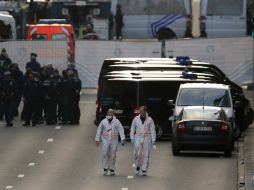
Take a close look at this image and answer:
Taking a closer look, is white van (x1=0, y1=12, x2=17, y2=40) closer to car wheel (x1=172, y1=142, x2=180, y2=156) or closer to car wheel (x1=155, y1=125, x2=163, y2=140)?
car wheel (x1=155, y1=125, x2=163, y2=140)

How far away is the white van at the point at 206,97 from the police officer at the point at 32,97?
5.47 meters

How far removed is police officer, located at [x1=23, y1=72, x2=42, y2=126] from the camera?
41.1m

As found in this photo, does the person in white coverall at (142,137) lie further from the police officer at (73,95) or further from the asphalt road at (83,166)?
the police officer at (73,95)

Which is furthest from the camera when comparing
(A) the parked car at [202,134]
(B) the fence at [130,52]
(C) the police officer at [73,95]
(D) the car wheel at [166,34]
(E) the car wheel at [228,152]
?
(D) the car wheel at [166,34]

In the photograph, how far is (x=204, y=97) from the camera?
37062 millimetres

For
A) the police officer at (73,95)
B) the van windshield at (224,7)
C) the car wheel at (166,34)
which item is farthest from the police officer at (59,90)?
the van windshield at (224,7)

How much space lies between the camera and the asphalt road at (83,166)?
29.9 m

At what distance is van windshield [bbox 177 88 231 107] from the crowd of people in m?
5.13

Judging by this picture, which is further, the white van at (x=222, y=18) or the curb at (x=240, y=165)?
the white van at (x=222, y=18)

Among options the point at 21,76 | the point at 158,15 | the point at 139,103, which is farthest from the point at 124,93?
the point at 158,15

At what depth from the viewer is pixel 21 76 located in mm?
42750

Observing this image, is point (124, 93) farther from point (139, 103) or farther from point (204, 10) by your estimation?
point (204, 10)

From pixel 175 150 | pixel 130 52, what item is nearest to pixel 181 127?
pixel 175 150

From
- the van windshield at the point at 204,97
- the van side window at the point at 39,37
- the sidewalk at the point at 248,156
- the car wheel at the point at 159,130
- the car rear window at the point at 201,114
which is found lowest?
the sidewalk at the point at 248,156
